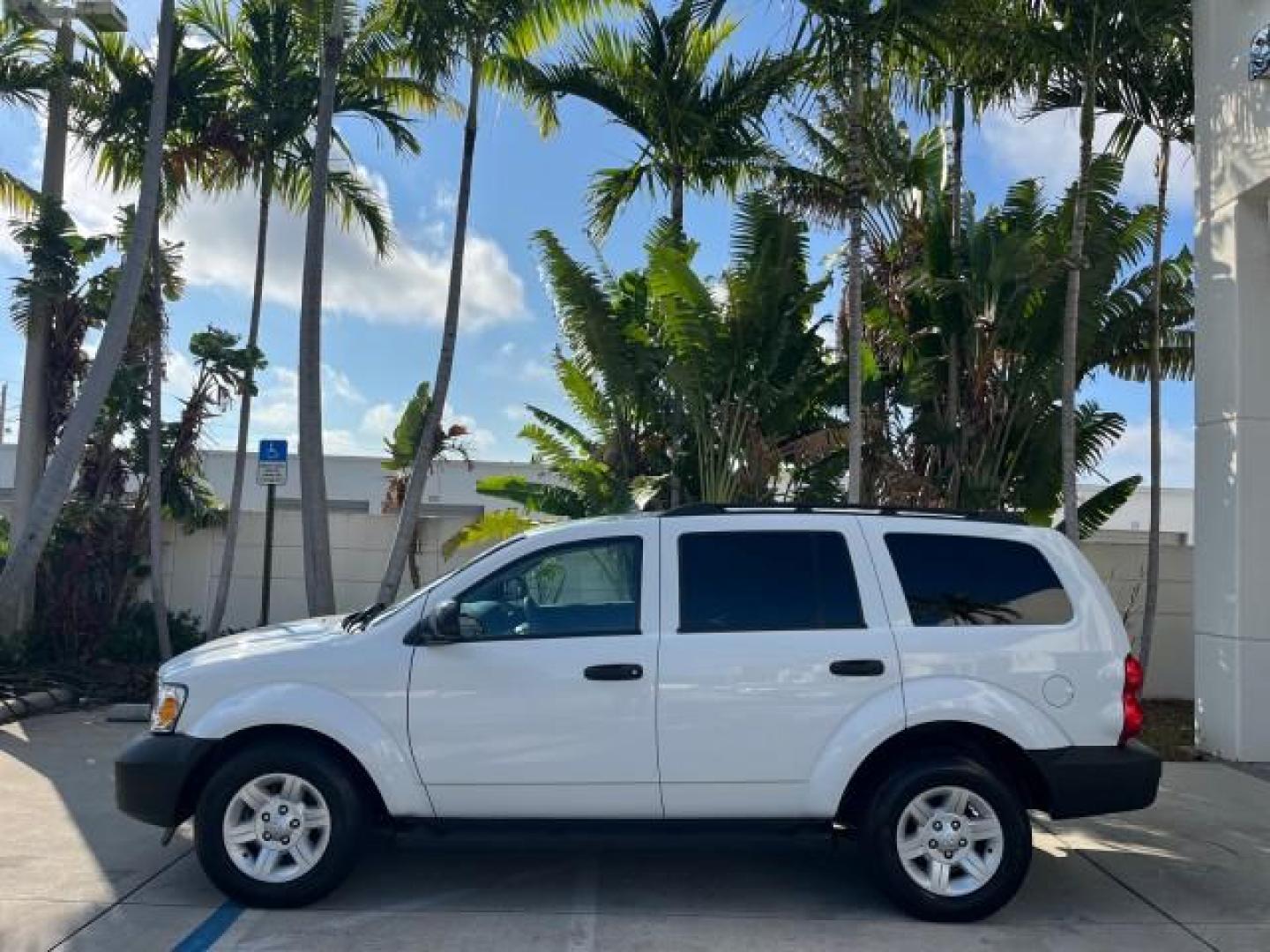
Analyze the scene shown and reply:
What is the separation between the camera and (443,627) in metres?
5.37

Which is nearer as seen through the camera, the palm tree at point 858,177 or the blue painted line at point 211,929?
the blue painted line at point 211,929

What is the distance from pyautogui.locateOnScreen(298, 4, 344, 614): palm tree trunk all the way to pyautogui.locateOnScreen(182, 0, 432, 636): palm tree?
2.83 ft

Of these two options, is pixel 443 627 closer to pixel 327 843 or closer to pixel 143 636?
pixel 327 843

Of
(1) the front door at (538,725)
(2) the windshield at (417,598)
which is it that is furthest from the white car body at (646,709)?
(2) the windshield at (417,598)

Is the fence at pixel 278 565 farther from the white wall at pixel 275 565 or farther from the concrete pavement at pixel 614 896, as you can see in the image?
the concrete pavement at pixel 614 896

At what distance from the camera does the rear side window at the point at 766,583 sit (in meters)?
5.52

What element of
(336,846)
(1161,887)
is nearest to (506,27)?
(336,846)

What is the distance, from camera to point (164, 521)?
13352 mm

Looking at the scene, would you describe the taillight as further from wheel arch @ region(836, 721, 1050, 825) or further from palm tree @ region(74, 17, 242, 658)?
palm tree @ region(74, 17, 242, 658)

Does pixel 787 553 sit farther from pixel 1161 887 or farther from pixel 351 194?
pixel 351 194

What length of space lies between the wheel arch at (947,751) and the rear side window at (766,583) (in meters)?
0.62

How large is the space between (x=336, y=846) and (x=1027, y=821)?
3271mm

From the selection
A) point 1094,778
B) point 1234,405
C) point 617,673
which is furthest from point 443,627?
point 1234,405

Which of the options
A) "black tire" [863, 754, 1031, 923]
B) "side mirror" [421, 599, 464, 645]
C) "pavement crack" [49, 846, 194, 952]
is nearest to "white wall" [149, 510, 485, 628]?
"pavement crack" [49, 846, 194, 952]
